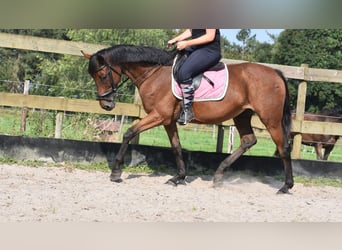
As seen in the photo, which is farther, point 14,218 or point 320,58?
point 320,58

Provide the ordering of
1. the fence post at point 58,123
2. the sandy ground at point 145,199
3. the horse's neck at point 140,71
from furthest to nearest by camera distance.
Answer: the fence post at point 58,123 → the horse's neck at point 140,71 → the sandy ground at point 145,199

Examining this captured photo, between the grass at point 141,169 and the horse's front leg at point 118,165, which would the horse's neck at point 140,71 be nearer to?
the horse's front leg at point 118,165

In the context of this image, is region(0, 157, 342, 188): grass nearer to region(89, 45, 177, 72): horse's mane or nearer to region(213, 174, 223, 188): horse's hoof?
region(213, 174, 223, 188): horse's hoof

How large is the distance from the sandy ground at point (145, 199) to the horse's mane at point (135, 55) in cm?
133

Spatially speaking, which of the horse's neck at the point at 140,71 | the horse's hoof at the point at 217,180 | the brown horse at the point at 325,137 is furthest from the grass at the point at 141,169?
the brown horse at the point at 325,137

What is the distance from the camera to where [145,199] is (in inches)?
136

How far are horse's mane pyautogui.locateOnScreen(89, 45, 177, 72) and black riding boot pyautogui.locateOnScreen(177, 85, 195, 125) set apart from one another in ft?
1.54

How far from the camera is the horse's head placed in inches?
183

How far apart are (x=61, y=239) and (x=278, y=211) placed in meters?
2.73

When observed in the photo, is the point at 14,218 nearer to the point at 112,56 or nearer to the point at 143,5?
the point at 143,5

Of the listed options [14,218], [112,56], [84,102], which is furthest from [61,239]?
[84,102]

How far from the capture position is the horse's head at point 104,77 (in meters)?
4.65

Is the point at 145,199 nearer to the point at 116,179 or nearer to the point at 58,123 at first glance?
the point at 116,179

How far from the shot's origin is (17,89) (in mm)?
12516
